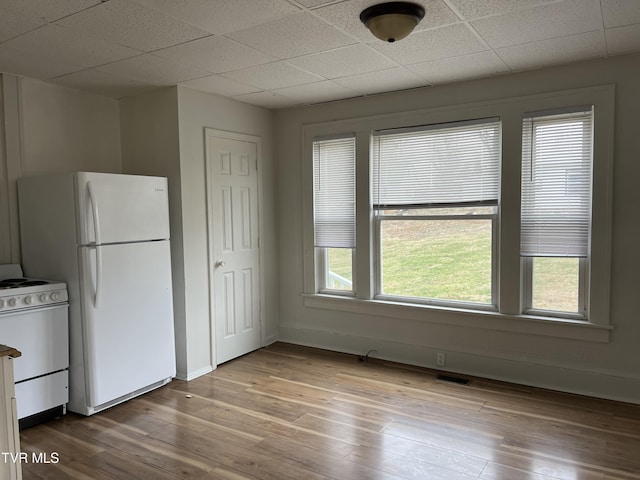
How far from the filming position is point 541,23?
258 cm

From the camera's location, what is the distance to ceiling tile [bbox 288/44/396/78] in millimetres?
3012

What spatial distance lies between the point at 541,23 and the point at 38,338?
3.60 metres

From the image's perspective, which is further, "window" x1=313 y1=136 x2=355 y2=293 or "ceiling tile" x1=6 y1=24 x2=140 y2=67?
"window" x1=313 y1=136 x2=355 y2=293

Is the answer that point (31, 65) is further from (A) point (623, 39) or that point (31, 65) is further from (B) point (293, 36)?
(A) point (623, 39)

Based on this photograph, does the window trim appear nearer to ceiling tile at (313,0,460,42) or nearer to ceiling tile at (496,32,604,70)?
ceiling tile at (496,32,604,70)

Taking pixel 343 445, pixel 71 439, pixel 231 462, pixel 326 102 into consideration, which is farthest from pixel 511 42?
pixel 71 439

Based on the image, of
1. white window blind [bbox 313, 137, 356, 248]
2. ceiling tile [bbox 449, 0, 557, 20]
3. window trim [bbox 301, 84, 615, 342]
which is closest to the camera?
ceiling tile [bbox 449, 0, 557, 20]

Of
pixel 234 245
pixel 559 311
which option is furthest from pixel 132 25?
pixel 559 311

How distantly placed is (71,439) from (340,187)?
290cm

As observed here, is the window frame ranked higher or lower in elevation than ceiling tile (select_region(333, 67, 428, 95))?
lower

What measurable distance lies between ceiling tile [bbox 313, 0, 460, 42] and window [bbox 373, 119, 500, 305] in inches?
52.6

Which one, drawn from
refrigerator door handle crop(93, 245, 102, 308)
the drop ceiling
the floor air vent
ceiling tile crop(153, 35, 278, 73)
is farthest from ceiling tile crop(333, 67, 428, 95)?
the floor air vent

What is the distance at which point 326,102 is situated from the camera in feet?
14.5

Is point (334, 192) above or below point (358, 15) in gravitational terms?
below
